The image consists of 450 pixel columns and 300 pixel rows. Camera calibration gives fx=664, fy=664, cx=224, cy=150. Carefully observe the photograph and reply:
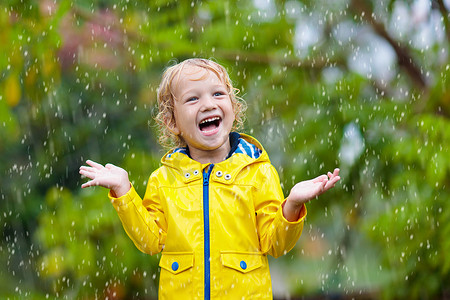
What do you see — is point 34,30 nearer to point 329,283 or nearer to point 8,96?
point 8,96

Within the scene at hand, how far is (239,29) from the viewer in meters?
5.52

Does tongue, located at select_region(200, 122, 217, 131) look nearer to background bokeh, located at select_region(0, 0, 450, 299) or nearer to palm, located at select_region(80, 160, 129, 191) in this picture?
palm, located at select_region(80, 160, 129, 191)

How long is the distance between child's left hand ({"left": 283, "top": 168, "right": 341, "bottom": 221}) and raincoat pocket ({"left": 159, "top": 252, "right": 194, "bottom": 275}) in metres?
0.39

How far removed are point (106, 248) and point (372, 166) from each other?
221cm

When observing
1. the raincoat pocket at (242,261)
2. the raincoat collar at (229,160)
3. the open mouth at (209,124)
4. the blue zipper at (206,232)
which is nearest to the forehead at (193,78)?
the open mouth at (209,124)

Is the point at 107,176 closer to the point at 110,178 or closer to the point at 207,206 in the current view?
the point at 110,178

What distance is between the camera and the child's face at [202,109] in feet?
8.23

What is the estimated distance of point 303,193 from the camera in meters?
2.29

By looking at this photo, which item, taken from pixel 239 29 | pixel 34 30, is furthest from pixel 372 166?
pixel 34 30

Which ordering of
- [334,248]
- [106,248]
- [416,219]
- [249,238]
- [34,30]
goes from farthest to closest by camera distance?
[334,248] → [106,248] → [34,30] → [416,219] → [249,238]

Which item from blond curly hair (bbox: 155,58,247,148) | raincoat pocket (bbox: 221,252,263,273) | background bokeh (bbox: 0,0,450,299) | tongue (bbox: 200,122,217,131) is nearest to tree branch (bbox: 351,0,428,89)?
background bokeh (bbox: 0,0,450,299)

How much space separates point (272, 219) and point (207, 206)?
0.25 metres

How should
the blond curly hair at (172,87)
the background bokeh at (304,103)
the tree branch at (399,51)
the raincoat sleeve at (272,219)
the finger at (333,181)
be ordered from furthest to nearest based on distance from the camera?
the tree branch at (399,51) → the background bokeh at (304,103) → the blond curly hair at (172,87) → the raincoat sleeve at (272,219) → the finger at (333,181)

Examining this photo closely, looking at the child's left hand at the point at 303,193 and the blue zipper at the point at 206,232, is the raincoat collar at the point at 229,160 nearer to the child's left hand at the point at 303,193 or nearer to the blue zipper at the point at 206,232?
the blue zipper at the point at 206,232
